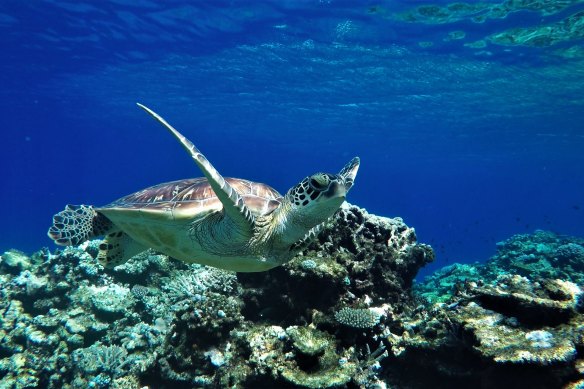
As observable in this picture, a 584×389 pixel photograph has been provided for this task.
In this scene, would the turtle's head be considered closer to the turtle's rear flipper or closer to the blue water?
the turtle's rear flipper

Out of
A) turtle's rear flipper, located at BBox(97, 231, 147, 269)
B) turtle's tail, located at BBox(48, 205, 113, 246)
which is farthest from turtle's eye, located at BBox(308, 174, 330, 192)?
turtle's tail, located at BBox(48, 205, 113, 246)

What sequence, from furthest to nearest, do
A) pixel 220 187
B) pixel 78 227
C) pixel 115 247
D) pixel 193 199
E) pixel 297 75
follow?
pixel 297 75
pixel 115 247
pixel 78 227
pixel 193 199
pixel 220 187

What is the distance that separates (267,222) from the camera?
418cm

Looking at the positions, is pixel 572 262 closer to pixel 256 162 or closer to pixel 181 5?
pixel 181 5

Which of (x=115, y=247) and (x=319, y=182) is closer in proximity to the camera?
(x=319, y=182)

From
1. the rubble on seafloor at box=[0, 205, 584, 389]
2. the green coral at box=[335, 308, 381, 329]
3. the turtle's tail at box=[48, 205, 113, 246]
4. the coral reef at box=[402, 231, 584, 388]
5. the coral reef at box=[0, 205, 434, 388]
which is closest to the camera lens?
the coral reef at box=[402, 231, 584, 388]

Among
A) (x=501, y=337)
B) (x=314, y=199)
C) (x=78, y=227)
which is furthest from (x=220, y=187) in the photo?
(x=78, y=227)

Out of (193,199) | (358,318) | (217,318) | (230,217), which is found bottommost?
(358,318)

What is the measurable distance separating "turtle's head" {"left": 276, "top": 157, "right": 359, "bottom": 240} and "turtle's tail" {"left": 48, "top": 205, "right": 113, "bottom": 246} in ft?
10.6

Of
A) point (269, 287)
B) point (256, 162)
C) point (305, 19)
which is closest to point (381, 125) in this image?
point (305, 19)

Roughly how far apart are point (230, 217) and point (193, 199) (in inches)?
31.0

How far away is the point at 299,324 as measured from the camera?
4.34 meters

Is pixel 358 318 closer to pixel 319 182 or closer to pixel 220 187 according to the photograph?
pixel 319 182

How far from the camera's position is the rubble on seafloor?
3236 millimetres
